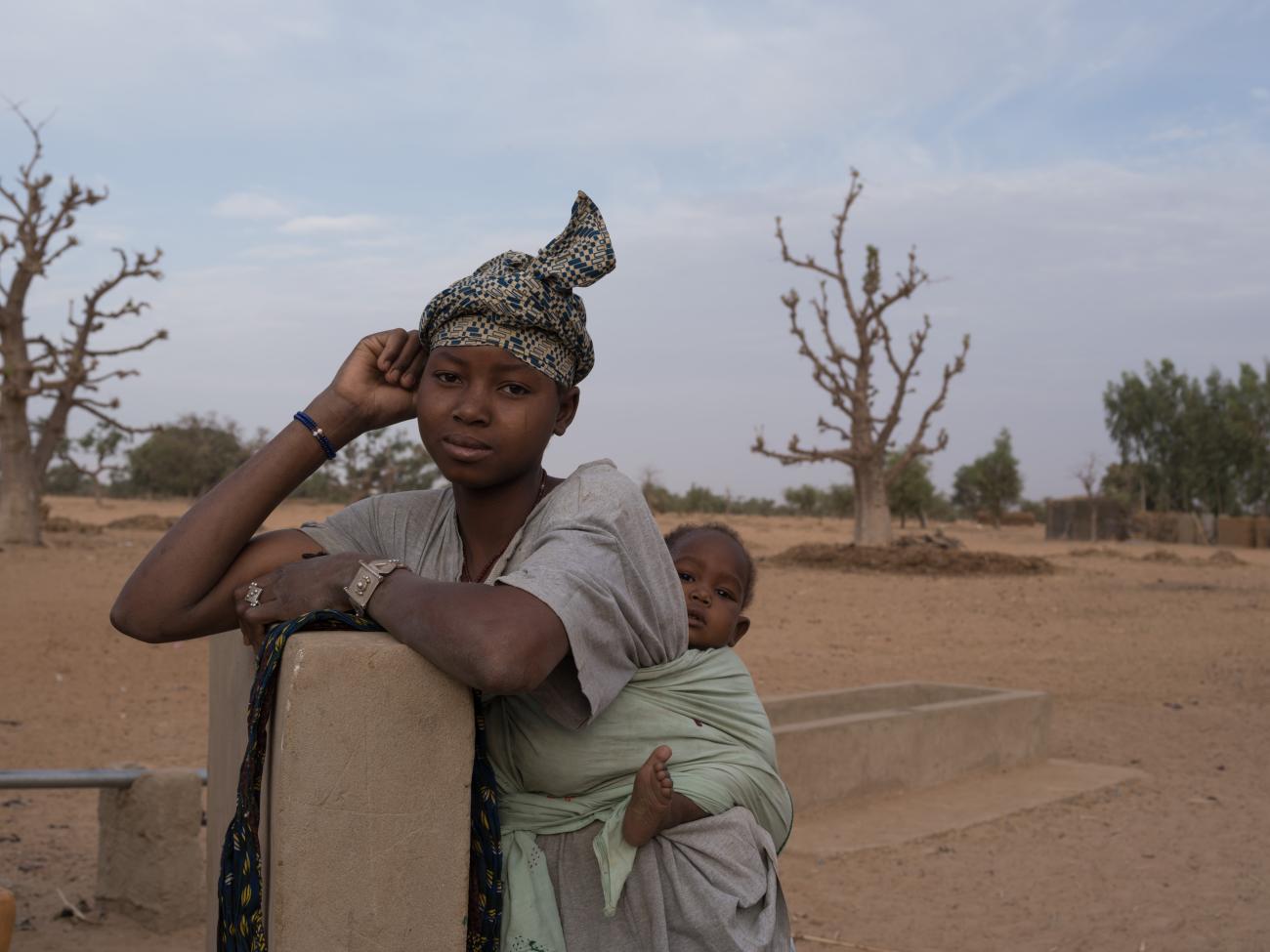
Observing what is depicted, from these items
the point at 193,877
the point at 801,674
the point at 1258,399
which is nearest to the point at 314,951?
the point at 193,877

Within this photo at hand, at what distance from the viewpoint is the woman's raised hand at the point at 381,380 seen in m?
2.37

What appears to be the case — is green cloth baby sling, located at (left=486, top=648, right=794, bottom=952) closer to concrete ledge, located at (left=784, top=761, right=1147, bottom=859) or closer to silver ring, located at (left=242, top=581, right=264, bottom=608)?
silver ring, located at (left=242, top=581, right=264, bottom=608)

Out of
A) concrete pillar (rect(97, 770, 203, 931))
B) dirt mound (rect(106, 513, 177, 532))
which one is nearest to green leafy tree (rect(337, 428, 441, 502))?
dirt mound (rect(106, 513, 177, 532))

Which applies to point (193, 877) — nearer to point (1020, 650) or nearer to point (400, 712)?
point (400, 712)

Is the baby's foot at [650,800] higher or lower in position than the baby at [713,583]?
lower

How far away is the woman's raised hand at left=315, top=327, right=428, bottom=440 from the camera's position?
2373 mm

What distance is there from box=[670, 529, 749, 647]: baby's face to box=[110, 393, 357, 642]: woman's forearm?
1.13 meters

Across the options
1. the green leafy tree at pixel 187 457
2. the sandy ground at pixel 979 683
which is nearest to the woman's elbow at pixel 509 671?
the sandy ground at pixel 979 683

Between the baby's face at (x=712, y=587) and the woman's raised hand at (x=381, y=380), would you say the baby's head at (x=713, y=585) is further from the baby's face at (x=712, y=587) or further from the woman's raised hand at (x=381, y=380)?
the woman's raised hand at (x=381, y=380)

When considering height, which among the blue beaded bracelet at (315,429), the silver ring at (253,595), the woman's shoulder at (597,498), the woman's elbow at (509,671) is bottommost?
the woman's elbow at (509,671)

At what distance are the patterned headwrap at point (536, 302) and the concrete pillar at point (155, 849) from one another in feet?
11.6

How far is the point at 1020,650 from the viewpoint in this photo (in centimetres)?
1349

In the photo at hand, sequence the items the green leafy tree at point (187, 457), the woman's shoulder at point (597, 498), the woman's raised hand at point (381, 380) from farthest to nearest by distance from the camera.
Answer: the green leafy tree at point (187, 457), the woman's raised hand at point (381, 380), the woman's shoulder at point (597, 498)

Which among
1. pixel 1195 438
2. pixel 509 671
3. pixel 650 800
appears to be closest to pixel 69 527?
pixel 650 800
